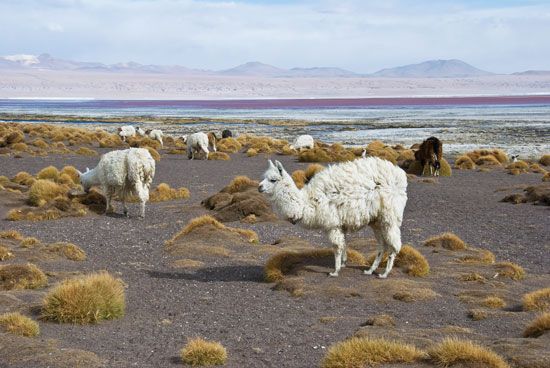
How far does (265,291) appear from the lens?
9852 millimetres

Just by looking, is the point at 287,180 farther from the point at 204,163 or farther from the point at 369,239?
the point at 204,163

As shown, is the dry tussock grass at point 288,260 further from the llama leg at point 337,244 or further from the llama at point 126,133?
the llama at point 126,133

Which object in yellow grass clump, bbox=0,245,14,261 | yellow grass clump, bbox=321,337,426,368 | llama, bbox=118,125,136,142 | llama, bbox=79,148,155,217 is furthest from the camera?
llama, bbox=118,125,136,142

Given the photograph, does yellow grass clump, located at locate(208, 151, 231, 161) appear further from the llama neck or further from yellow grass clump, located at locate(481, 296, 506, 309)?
yellow grass clump, located at locate(481, 296, 506, 309)

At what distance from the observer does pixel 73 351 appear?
6637 mm

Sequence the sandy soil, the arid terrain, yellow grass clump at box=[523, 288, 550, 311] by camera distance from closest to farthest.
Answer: the arid terrain
the sandy soil
yellow grass clump at box=[523, 288, 550, 311]

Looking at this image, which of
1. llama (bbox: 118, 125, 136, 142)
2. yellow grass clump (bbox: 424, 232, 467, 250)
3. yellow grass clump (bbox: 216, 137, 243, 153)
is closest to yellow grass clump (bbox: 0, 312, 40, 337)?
yellow grass clump (bbox: 424, 232, 467, 250)

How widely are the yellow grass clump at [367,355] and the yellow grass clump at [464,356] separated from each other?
24cm

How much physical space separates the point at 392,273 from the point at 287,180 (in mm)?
2137

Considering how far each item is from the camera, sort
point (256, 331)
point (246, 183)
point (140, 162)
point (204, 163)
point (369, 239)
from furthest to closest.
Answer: point (204, 163), point (246, 183), point (140, 162), point (369, 239), point (256, 331)

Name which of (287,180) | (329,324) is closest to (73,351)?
(329,324)

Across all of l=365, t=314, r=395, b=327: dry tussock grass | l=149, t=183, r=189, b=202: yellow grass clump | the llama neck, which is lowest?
l=149, t=183, r=189, b=202: yellow grass clump

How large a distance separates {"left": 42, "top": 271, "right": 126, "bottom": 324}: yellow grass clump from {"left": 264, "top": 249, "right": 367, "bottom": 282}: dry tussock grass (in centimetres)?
265

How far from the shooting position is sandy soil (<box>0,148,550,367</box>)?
725cm
